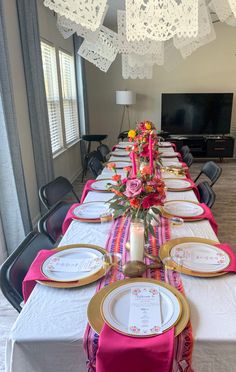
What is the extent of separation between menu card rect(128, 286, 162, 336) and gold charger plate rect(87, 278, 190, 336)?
5 cm

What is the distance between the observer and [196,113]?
20.2ft

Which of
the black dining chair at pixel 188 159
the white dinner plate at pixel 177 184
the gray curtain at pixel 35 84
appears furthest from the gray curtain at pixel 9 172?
the black dining chair at pixel 188 159

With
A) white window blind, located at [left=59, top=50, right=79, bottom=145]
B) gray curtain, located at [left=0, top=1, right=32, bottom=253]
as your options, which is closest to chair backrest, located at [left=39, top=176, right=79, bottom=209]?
gray curtain, located at [left=0, top=1, right=32, bottom=253]

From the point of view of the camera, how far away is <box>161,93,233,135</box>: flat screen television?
606 cm

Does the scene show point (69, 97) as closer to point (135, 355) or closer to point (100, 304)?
point (100, 304)

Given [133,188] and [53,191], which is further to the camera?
[53,191]

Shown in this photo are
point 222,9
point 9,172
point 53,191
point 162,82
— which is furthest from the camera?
point 162,82

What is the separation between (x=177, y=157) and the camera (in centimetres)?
357

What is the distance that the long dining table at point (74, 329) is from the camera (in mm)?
879

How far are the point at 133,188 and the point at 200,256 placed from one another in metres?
0.43

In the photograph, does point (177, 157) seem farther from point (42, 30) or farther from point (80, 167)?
point (80, 167)

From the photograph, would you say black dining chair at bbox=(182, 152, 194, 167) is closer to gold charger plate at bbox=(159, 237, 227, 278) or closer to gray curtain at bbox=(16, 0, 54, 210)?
gray curtain at bbox=(16, 0, 54, 210)

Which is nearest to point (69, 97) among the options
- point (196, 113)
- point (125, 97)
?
point (125, 97)

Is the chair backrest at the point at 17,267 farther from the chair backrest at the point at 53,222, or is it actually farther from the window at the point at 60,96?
the window at the point at 60,96
